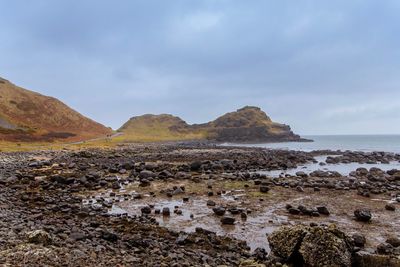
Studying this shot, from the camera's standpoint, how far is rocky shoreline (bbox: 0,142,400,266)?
11.9m

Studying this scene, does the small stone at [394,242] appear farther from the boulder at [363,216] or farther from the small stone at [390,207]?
the small stone at [390,207]

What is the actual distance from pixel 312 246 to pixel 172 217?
34.1 ft

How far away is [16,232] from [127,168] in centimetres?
2900

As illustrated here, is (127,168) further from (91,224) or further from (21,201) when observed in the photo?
(91,224)

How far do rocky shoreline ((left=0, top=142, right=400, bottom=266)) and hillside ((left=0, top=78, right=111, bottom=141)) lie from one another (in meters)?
73.2

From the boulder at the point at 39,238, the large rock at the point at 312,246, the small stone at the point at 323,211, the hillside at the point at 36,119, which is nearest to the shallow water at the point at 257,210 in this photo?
the small stone at the point at 323,211

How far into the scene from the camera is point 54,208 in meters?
20.1

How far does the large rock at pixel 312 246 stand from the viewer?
11.4 metres

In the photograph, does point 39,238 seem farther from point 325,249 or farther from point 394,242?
point 394,242

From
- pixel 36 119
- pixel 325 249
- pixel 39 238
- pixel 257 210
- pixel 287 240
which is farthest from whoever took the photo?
pixel 36 119

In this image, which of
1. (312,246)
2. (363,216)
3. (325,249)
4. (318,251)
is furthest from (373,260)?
→ (363,216)

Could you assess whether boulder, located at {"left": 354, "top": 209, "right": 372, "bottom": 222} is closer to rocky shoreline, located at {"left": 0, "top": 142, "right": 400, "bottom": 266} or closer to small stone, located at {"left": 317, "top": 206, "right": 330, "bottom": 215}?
rocky shoreline, located at {"left": 0, "top": 142, "right": 400, "bottom": 266}

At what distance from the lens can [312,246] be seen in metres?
11.8

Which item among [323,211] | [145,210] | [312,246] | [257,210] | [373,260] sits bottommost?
[257,210]
